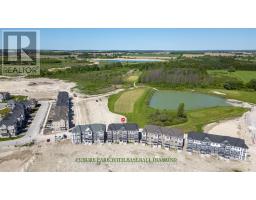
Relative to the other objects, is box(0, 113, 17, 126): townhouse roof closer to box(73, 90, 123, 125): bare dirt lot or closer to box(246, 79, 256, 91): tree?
box(73, 90, 123, 125): bare dirt lot

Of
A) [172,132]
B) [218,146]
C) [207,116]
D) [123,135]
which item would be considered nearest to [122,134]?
[123,135]

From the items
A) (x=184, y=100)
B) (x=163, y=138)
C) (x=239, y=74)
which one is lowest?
(x=163, y=138)

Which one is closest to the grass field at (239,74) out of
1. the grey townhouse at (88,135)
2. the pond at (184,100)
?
the pond at (184,100)

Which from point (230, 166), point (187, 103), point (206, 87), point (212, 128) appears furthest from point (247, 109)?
point (230, 166)

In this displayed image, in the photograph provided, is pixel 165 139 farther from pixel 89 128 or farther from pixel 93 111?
pixel 93 111

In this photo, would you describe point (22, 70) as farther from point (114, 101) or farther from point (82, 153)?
point (82, 153)

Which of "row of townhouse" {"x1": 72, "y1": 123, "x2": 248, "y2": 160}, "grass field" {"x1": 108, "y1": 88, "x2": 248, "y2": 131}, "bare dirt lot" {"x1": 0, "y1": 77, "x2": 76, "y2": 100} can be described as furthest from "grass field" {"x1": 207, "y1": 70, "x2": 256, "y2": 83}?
"row of townhouse" {"x1": 72, "y1": 123, "x2": 248, "y2": 160}
